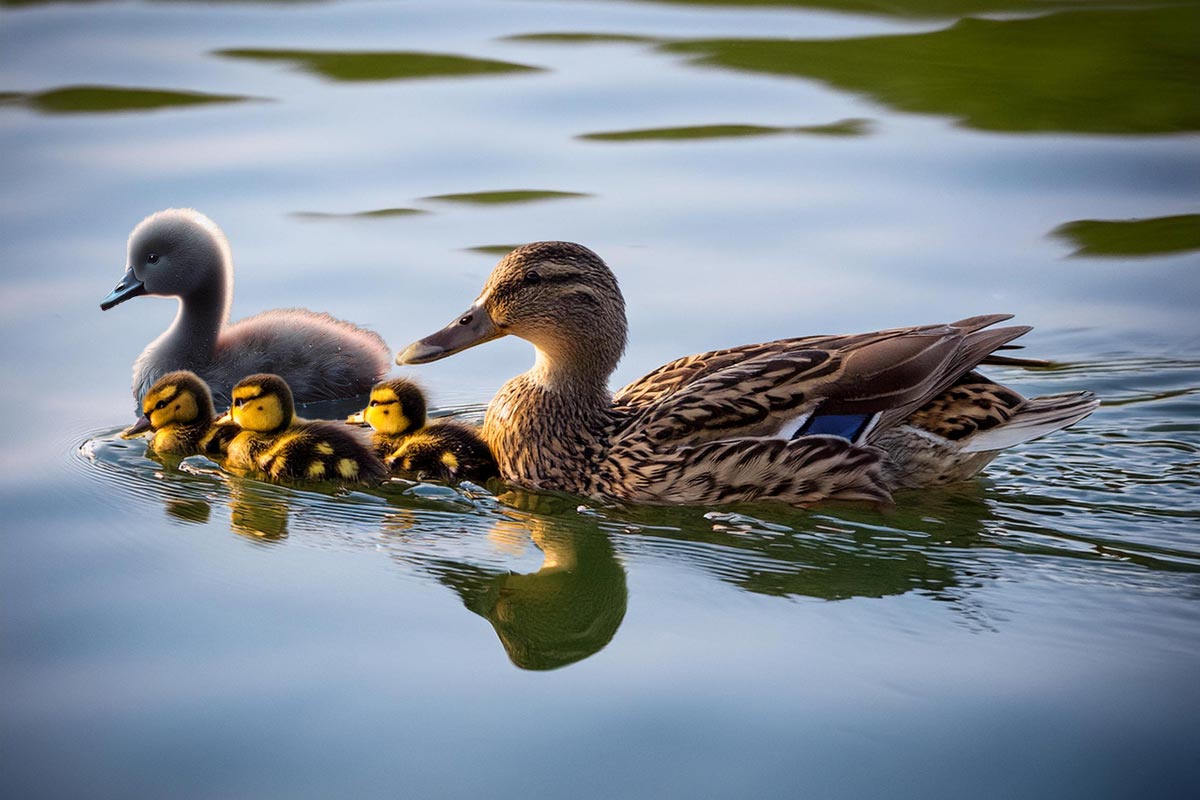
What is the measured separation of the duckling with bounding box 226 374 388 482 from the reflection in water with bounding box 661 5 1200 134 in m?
4.69

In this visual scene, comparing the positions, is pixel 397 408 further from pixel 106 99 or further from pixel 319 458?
pixel 106 99

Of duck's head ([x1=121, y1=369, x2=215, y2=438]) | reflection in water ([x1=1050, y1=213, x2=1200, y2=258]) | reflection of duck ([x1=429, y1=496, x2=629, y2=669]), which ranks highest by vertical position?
reflection in water ([x1=1050, y1=213, x2=1200, y2=258])

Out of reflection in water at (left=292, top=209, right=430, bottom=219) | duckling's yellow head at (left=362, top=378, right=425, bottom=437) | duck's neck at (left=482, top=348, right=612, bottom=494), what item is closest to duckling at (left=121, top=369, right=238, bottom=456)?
duckling's yellow head at (left=362, top=378, right=425, bottom=437)

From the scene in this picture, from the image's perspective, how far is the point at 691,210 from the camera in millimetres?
7613

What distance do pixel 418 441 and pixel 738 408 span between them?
3.55 feet

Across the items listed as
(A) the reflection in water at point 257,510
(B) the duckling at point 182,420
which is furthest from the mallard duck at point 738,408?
(B) the duckling at point 182,420

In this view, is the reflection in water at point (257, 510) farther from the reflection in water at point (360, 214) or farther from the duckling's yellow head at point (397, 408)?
the reflection in water at point (360, 214)

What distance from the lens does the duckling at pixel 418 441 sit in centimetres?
518

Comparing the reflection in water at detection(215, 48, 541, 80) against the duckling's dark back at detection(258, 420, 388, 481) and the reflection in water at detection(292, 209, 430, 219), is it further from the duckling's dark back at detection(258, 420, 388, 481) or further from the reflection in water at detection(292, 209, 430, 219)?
the duckling's dark back at detection(258, 420, 388, 481)

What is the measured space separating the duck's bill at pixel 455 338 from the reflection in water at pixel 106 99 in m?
4.60

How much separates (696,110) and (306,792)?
6189mm

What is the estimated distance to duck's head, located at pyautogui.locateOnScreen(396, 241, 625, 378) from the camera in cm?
514

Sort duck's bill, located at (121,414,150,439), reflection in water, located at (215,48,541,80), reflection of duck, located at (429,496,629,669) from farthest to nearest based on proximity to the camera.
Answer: reflection in water, located at (215,48,541,80) → duck's bill, located at (121,414,150,439) → reflection of duck, located at (429,496,629,669)

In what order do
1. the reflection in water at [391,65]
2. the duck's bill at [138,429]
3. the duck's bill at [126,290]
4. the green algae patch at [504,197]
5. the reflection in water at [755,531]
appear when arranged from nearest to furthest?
the reflection in water at [755,531] → the duck's bill at [138,429] → the duck's bill at [126,290] → the green algae patch at [504,197] → the reflection in water at [391,65]
